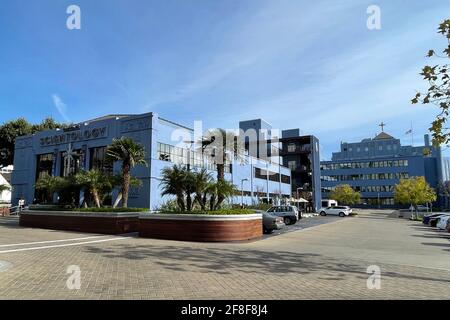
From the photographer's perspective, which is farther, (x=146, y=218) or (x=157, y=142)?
(x=157, y=142)

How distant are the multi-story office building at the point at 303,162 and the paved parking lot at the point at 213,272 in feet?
195

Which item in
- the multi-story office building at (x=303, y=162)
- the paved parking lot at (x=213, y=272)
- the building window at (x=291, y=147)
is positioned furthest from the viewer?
the building window at (x=291, y=147)

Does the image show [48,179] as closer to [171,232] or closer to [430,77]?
[171,232]

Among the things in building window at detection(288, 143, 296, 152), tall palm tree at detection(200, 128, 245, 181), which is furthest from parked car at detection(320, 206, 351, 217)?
tall palm tree at detection(200, 128, 245, 181)

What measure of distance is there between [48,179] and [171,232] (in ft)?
48.0

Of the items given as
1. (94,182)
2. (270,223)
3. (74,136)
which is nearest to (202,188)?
(270,223)

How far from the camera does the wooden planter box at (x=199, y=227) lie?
16141 millimetres

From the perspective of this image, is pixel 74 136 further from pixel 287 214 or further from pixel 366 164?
pixel 366 164

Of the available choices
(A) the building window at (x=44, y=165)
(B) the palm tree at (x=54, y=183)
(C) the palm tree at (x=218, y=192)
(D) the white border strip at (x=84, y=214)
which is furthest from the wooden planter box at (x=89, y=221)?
(A) the building window at (x=44, y=165)

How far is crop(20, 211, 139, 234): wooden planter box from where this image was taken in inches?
784

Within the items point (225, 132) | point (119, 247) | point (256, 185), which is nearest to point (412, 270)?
point (119, 247)

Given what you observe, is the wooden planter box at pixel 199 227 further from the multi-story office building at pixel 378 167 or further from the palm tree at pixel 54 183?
the multi-story office building at pixel 378 167

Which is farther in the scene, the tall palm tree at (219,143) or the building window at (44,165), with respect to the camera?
the building window at (44,165)

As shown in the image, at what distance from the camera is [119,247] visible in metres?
13.9
